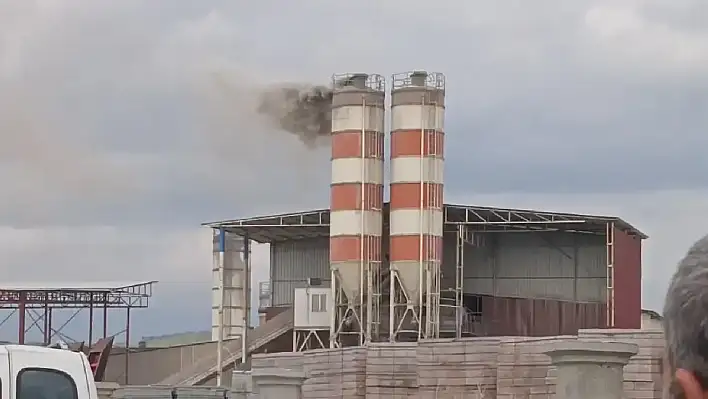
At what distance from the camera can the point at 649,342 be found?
18656 millimetres

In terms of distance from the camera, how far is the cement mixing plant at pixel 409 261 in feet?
155

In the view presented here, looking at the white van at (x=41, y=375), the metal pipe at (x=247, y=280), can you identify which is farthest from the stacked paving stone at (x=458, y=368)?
the metal pipe at (x=247, y=280)

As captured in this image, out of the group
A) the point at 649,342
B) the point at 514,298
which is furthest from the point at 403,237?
the point at 649,342

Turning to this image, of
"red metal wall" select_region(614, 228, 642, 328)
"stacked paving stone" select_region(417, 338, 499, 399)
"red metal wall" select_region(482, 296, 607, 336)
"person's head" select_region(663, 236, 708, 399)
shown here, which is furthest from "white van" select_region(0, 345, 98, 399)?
"red metal wall" select_region(482, 296, 607, 336)

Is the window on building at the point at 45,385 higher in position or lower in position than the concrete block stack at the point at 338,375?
higher

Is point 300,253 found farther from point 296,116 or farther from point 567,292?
point 567,292

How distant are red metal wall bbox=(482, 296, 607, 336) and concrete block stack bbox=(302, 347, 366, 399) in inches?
864

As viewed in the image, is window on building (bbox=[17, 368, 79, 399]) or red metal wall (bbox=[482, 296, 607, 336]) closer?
window on building (bbox=[17, 368, 79, 399])

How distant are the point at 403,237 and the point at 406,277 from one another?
1510 mm

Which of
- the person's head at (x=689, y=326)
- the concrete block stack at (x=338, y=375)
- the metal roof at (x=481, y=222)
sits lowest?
the concrete block stack at (x=338, y=375)

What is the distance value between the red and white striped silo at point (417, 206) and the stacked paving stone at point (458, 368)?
68.5 ft

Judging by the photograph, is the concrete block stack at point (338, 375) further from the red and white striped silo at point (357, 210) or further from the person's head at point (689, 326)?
the person's head at point (689, 326)

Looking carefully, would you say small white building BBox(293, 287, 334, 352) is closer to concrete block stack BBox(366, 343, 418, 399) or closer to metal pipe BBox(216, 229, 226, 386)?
metal pipe BBox(216, 229, 226, 386)

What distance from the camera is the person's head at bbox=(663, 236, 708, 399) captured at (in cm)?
201
